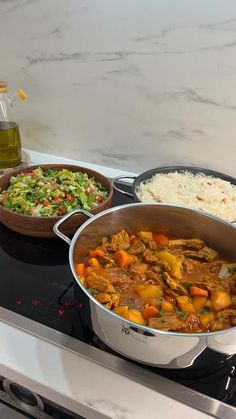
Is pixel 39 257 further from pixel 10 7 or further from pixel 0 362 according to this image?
pixel 10 7

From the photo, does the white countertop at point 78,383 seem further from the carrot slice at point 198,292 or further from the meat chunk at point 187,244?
the meat chunk at point 187,244

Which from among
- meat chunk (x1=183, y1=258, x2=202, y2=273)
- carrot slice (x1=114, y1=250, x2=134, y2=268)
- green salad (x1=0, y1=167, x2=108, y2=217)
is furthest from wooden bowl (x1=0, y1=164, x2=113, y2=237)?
meat chunk (x1=183, y1=258, x2=202, y2=273)

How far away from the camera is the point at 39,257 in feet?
2.94

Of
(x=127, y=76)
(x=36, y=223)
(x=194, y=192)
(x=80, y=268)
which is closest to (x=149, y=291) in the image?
(x=80, y=268)

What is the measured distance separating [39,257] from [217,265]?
408 mm

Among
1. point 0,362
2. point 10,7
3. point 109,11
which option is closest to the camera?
point 0,362

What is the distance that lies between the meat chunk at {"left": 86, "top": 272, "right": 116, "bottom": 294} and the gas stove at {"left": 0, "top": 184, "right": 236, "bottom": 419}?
37 millimetres

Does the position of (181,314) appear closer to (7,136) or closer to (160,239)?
(160,239)

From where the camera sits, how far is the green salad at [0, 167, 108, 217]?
37.3 inches

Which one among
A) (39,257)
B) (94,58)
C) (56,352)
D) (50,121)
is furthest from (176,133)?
(56,352)

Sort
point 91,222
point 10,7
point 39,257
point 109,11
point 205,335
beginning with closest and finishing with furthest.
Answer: point 205,335, point 91,222, point 39,257, point 109,11, point 10,7

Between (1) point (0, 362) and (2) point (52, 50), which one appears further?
(2) point (52, 50)

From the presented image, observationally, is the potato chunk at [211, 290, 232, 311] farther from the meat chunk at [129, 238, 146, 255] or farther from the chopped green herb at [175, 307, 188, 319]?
the meat chunk at [129, 238, 146, 255]

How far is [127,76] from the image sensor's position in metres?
1.12
